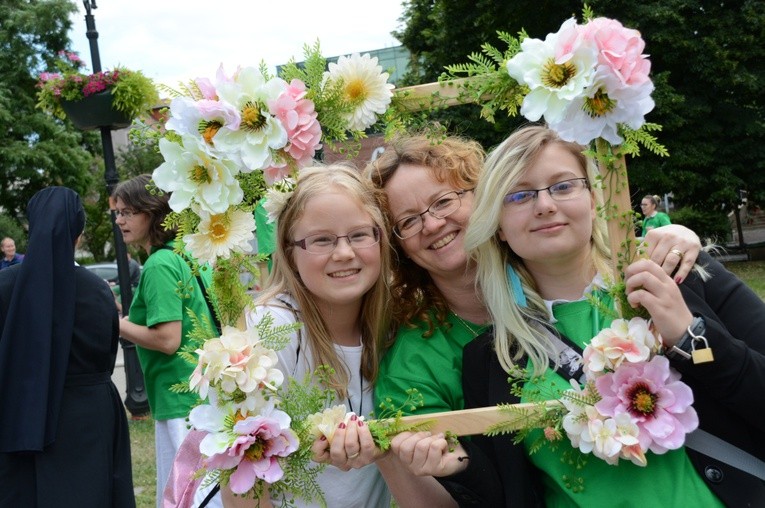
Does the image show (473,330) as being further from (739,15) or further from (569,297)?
(739,15)

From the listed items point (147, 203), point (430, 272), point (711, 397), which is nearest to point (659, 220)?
point (147, 203)

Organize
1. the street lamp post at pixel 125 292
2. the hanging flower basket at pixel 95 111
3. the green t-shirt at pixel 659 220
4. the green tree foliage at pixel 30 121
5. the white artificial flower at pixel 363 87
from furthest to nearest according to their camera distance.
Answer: the green tree foliage at pixel 30 121 → the green t-shirt at pixel 659 220 → the street lamp post at pixel 125 292 → the hanging flower basket at pixel 95 111 → the white artificial flower at pixel 363 87

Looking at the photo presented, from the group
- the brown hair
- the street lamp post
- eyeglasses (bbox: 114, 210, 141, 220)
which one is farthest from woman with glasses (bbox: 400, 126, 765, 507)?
the street lamp post

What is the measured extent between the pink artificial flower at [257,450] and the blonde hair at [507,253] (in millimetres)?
694

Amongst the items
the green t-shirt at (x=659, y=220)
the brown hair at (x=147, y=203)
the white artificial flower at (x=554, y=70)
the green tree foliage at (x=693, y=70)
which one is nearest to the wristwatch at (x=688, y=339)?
the white artificial flower at (x=554, y=70)

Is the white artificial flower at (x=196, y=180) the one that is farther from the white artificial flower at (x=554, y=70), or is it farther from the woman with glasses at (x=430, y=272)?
the white artificial flower at (x=554, y=70)

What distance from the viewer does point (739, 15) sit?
65.8 feet

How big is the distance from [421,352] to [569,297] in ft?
1.71

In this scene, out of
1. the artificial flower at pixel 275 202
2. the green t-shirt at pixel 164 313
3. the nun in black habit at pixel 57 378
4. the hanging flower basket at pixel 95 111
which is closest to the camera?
the artificial flower at pixel 275 202

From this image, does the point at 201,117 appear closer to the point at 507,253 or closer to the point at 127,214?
the point at 507,253

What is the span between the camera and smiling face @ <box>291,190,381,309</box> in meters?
2.74

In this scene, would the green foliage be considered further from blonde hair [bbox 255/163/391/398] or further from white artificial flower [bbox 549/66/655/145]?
white artificial flower [bbox 549/66/655/145]

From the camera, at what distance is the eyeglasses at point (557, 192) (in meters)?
2.49

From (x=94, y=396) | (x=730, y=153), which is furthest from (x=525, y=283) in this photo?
(x=730, y=153)
